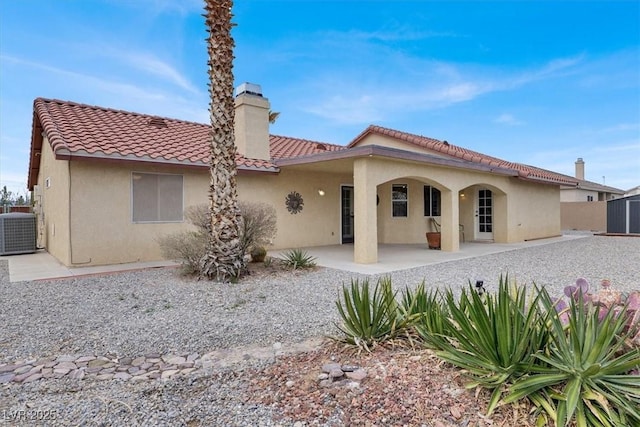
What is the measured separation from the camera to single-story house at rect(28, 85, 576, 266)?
969cm

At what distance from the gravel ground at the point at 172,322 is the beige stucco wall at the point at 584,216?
16949 mm

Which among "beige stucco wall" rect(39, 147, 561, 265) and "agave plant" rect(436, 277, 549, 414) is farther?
"beige stucco wall" rect(39, 147, 561, 265)

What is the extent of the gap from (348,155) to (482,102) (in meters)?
15.2

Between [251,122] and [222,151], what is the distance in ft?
18.1

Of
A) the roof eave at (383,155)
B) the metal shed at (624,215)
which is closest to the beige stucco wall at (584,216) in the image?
the metal shed at (624,215)

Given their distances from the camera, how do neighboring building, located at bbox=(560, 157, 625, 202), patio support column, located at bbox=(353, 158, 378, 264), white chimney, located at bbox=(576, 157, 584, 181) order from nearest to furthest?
patio support column, located at bbox=(353, 158, 378, 264)
neighboring building, located at bbox=(560, 157, 625, 202)
white chimney, located at bbox=(576, 157, 584, 181)

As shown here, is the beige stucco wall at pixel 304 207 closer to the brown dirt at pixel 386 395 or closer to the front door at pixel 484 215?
the front door at pixel 484 215

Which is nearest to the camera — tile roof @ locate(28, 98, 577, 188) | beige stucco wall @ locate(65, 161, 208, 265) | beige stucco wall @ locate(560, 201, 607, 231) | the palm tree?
the palm tree

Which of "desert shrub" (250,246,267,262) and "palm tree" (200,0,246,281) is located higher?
"palm tree" (200,0,246,281)

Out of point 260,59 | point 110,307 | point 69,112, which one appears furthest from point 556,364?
point 260,59

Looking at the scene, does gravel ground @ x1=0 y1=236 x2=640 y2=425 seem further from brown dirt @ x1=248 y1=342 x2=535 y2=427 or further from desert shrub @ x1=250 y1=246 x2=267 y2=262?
desert shrub @ x1=250 y1=246 x2=267 y2=262

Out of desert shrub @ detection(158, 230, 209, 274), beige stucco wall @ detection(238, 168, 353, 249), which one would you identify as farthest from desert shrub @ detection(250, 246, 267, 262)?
beige stucco wall @ detection(238, 168, 353, 249)

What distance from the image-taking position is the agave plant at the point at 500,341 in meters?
2.77

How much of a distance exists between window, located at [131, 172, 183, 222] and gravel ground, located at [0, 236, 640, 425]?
2.29m
